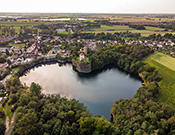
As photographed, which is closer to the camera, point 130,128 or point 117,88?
point 130,128

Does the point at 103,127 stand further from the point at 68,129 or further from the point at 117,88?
the point at 117,88

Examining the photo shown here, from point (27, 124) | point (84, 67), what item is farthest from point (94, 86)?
point (27, 124)

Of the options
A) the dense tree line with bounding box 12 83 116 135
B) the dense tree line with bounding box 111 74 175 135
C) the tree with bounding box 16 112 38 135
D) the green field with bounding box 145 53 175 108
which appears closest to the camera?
the tree with bounding box 16 112 38 135

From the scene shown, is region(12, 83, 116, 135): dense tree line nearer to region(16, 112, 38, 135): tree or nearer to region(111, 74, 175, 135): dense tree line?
region(16, 112, 38, 135): tree

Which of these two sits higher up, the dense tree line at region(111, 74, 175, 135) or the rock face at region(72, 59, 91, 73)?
the rock face at region(72, 59, 91, 73)

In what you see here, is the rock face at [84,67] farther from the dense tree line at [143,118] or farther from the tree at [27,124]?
the tree at [27,124]

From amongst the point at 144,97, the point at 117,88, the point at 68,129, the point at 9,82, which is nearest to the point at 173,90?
the point at 144,97

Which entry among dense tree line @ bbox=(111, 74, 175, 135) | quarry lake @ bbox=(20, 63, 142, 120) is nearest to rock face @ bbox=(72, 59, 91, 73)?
quarry lake @ bbox=(20, 63, 142, 120)


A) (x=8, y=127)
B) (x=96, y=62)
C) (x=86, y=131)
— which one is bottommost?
(x=8, y=127)
